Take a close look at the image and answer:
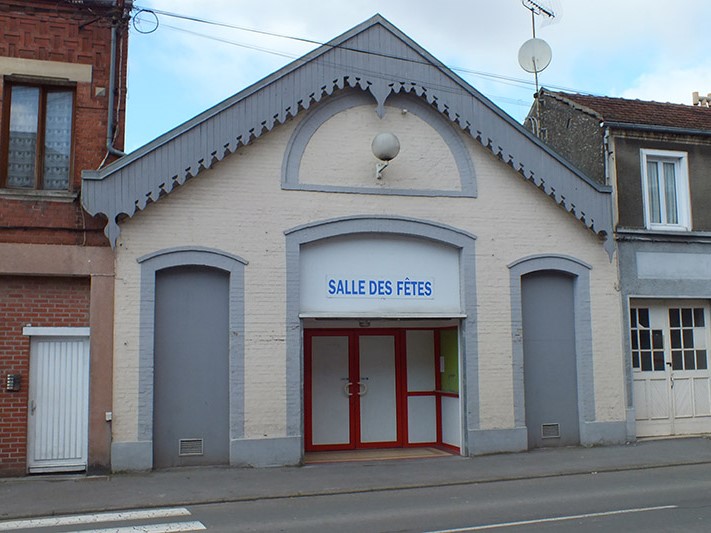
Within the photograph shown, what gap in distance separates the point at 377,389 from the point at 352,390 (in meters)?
0.52

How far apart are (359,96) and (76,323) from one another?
6269 millimetres

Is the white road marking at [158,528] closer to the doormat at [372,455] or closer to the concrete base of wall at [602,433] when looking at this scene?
the doormat at [372,455]

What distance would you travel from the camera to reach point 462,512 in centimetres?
954

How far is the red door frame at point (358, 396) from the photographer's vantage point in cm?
1484

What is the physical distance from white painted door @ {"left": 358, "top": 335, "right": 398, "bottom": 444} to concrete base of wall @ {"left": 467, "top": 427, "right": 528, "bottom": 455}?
1821mm

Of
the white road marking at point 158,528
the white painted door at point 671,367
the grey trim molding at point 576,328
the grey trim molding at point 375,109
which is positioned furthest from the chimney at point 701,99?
the white road marking at point 158,528

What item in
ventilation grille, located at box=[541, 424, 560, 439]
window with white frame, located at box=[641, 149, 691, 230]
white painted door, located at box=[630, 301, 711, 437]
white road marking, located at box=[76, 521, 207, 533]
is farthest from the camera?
window with white frame, located at box=[641, 149, 691, 230]

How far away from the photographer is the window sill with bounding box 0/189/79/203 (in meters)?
12.4

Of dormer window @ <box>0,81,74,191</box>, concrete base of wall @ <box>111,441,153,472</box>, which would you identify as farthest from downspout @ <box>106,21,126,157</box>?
concrete base of wall @ <box>111,441,153,472</box>

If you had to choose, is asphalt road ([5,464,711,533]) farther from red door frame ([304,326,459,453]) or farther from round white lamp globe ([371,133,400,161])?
round white lamp globe ([371,133,400,161])

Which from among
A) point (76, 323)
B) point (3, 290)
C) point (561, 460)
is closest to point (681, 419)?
point (561, 460)

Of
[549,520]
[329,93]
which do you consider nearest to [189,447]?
[549,520]

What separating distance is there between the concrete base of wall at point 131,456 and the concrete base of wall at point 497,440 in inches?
219

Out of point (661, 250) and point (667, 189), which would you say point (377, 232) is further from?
point (667, 189)
